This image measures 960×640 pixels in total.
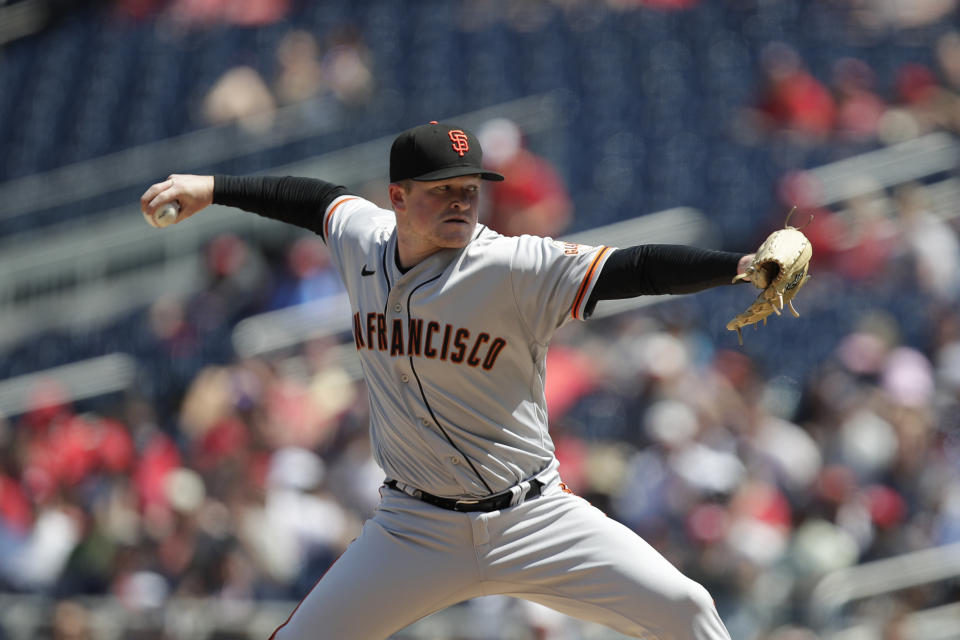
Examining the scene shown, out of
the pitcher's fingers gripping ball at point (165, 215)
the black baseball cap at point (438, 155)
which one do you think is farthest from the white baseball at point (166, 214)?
the black baseball cap at point (438, 155)

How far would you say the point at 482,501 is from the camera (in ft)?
10.2

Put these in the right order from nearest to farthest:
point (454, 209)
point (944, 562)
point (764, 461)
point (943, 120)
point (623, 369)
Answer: point (454, 209) < point (944, 562) < point (764, 461) < point (623, 369) < point (943, 120)

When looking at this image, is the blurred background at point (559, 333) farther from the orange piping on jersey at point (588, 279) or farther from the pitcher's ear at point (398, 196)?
the pitcher's ear at point (398, 196)

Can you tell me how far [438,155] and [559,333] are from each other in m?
4.81

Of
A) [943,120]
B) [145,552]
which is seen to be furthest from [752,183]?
[145,552]

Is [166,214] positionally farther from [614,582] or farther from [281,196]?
[614,582]

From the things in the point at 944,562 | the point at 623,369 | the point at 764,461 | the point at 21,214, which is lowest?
the point at 944,562

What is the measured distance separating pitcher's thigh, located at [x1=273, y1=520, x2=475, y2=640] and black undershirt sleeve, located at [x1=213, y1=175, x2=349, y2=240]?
3.07 feet

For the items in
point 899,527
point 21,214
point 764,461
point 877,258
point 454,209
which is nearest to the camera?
point 454,209

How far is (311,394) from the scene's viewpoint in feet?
24.7

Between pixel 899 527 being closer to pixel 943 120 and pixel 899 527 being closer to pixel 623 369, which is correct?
pixel 623 369

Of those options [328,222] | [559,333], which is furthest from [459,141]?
[559,333]

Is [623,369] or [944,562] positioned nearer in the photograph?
[944,562]

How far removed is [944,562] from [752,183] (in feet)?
12.8
